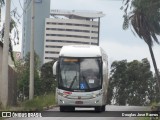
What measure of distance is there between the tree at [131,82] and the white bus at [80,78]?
56940 mm

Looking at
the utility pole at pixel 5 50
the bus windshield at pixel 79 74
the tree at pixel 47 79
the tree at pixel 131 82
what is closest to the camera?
the bus windshield at pixel 79 74

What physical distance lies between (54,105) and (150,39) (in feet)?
60.0

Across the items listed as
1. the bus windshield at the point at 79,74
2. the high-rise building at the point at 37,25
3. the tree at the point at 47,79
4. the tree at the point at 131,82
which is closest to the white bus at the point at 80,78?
the bus windshield at the point at 79,74

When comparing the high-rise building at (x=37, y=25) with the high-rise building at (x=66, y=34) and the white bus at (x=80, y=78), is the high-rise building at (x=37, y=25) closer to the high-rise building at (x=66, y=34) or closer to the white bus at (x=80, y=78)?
the high-rise building at (x=66, y=34)

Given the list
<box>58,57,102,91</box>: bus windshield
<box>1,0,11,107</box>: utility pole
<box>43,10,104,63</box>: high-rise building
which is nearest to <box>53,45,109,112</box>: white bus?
<box>58,57,102,91</box>: bus windshield

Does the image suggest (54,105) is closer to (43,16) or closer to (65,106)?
(65,106)

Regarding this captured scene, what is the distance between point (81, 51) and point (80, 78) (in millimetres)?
1453

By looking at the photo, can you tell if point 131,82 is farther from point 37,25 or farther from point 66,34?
point 66,34

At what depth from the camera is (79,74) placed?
26859mm

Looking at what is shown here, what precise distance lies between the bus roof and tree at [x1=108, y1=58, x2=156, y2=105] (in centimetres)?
5660

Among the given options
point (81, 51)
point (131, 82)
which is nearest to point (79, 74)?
point (81, 51)

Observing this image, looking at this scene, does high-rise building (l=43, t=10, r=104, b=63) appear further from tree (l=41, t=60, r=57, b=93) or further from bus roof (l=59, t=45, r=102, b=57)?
bus roof (l=59, t=45, r=102, b=57)

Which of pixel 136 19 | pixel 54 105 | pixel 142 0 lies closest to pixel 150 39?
pixel 136 19

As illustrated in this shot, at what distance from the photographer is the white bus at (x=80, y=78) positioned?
26.7 meters
